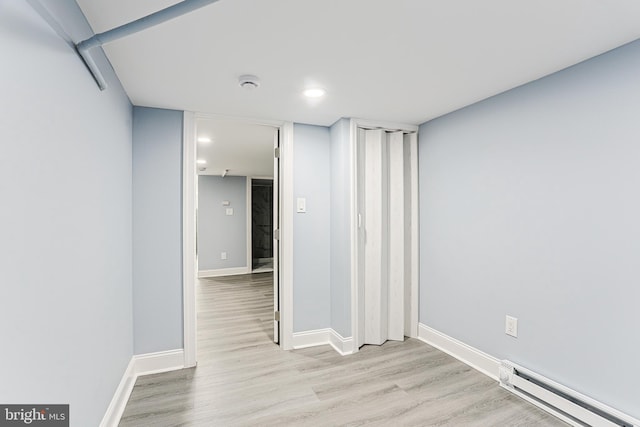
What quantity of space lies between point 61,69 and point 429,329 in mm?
3185

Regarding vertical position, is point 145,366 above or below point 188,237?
below

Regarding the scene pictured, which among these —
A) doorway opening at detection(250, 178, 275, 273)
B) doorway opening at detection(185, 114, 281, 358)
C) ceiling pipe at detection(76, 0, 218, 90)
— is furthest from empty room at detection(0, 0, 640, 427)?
doorway opening at detection(250, 178, 275, 273)

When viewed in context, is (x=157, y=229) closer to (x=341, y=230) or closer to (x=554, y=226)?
(x=341, y=230)

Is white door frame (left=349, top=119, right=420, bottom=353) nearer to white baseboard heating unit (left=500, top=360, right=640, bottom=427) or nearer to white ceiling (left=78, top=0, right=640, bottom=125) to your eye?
white ceiling (left=78, top=0, right=640, bottom=125)

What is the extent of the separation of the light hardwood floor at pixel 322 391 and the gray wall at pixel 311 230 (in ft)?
1.21

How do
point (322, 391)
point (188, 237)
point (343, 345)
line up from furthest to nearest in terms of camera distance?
point (343, 345), point (188, 237), point (322, 391)

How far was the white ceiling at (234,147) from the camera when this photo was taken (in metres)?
2.99

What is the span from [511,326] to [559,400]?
471mm

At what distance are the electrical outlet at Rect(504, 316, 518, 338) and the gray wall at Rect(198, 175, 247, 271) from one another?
520cm

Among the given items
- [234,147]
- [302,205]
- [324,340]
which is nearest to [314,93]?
[302,205]

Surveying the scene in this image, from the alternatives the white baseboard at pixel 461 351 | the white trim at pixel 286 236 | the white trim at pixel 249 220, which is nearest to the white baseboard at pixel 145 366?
the white trim at pixel 286 236

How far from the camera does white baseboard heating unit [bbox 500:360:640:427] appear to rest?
5.23ft

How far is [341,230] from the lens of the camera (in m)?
2.79

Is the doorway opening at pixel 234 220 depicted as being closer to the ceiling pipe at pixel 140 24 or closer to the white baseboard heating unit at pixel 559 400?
the ceiling pipe at pixel 140 24
